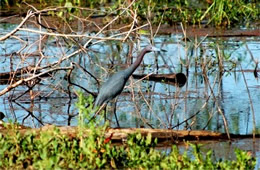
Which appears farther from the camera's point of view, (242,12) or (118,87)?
(242,12)

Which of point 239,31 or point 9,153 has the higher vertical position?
point 9,153

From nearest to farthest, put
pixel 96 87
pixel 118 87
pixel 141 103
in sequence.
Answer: pixel 118 87 < pixel 141 103 < pixel 96 87

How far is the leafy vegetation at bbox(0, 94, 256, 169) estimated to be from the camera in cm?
537

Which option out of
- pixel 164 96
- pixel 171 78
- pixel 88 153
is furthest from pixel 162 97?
pixel 88 153

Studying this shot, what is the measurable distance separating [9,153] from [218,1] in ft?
23.8

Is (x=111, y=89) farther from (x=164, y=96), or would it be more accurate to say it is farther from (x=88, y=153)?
(x=88, y=153)

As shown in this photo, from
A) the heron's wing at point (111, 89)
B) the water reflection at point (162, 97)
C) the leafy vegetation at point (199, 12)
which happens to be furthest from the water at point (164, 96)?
the leafy vegetation at point (199, 12)

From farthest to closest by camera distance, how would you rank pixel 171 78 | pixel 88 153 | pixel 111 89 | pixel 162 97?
pixel 171 78
pixel 162 97
pixel 111 89
pixel 88 153

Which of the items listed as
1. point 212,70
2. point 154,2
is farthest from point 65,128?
point 154,2

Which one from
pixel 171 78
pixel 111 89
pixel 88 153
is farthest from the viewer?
pixel 171 78

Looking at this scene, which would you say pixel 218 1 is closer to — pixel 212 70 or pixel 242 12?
pixel 242 12

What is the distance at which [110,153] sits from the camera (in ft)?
18.4

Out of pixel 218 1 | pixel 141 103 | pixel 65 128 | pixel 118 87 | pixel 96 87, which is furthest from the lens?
pixel 218 1

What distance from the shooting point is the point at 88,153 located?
5.47 meters
